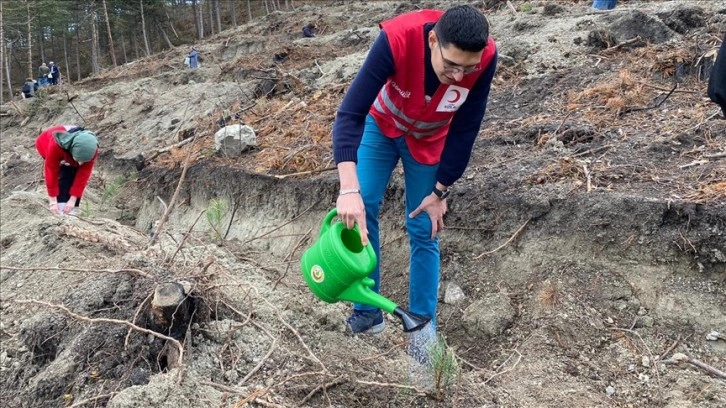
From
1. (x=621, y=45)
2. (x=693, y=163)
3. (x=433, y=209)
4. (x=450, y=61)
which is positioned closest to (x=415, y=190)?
(x=433, y=209)

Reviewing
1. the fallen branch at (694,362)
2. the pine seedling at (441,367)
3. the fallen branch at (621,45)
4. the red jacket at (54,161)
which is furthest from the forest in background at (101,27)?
the fallen branch at (694,362)

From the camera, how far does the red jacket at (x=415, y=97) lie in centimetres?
236

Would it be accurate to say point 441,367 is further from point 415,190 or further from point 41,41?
point 41,41

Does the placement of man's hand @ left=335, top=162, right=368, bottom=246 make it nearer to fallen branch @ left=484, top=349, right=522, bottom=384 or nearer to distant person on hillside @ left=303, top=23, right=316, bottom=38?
fallen branch @ left=484, top=349, right=522, bottom=384

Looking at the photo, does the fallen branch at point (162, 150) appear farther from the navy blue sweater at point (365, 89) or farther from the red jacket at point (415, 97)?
the navy blue sweater at point (365, 89)

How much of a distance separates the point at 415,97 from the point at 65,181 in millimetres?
4952

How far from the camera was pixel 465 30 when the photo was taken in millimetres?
2072

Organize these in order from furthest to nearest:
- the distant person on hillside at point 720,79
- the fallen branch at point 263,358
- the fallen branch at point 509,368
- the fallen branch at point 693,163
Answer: the fallen branch at point 693,163, the fallen branch at point 509,368, the fallen branch at point 263,358, the distant person on hillside at point 720,79

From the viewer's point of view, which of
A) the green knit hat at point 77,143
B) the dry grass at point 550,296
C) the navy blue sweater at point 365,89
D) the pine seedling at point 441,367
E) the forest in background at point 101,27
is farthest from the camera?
the forest in background at point 101,27

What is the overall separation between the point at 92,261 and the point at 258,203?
1.92 metres

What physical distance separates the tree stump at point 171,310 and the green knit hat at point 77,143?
127 inches

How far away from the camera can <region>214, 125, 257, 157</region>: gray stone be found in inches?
259

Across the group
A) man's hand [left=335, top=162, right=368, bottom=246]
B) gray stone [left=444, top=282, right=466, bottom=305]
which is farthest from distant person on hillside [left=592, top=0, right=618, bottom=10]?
man's hand [left=335, top=162, right=368, bottom=246]

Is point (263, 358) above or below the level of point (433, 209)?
below
